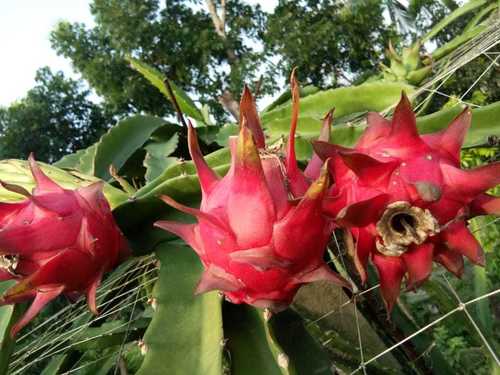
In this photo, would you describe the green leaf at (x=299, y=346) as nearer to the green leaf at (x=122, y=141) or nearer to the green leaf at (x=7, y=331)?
the green leaf at (x=7, y=331)

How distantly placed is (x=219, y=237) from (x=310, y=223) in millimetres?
70

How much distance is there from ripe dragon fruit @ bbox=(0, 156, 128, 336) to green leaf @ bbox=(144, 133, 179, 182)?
1.02ft

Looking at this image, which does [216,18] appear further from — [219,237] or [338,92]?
[219,237]

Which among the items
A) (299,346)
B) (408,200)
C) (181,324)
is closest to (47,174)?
A: (181,324)

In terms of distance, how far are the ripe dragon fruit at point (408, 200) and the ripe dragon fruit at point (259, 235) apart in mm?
28

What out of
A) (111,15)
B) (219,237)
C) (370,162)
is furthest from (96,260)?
(111,15)

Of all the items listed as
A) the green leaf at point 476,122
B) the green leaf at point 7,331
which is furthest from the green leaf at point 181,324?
the green leaf at point 476,122

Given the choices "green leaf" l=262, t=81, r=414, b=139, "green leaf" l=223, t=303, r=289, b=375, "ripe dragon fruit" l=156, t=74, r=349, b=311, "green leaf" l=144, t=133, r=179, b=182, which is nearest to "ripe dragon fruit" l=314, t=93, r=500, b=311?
"ripe dragon fruit" l=156, t=74, r=349, b=311

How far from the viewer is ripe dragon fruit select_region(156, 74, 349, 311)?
16.1 inches

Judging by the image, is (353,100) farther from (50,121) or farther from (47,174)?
(50,121)

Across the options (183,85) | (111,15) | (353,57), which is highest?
(111,15)

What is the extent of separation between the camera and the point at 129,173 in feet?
3.74

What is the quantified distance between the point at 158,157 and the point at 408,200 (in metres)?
0.62

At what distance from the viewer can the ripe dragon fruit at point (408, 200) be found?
1.30ft
